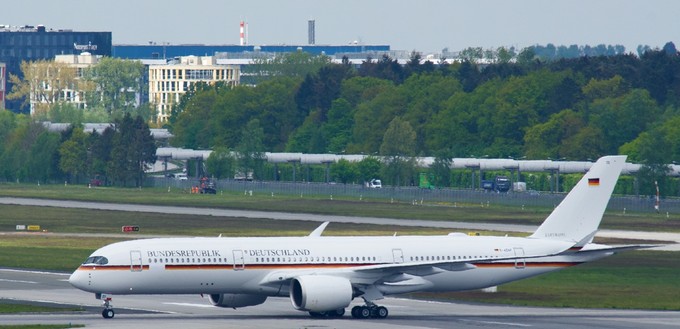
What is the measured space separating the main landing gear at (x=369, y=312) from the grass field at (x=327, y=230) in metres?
9.84

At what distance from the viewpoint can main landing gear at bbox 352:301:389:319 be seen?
66000 mm

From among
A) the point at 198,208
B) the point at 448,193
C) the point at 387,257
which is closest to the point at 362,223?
the point at 198,208

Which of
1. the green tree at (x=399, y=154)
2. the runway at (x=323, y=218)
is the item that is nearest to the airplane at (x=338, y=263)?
the runway at (x=323, y=218)

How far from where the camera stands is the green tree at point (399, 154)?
627ft

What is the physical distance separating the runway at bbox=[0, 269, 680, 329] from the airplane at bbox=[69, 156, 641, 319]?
3.78 ft

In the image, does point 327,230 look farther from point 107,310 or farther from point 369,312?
point 107,310

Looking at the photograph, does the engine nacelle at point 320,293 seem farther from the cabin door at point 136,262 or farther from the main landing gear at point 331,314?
the cabin door at point 136,262

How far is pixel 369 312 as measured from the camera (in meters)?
66.1

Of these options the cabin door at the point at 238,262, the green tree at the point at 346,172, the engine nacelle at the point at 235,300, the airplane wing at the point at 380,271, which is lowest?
the engine nacelle at the point at 235,300

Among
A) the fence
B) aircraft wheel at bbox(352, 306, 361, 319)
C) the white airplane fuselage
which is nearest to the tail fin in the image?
the white airplane fuselage

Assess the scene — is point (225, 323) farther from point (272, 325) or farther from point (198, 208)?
point (198, 208)

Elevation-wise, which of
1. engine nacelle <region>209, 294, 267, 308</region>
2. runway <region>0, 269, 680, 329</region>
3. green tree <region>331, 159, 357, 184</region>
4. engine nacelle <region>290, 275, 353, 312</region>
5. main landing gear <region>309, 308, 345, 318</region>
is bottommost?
runway <region>0, 269, 680, 329</region>

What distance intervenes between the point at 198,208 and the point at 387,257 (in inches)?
3382

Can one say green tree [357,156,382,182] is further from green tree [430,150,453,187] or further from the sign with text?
the sign with text
